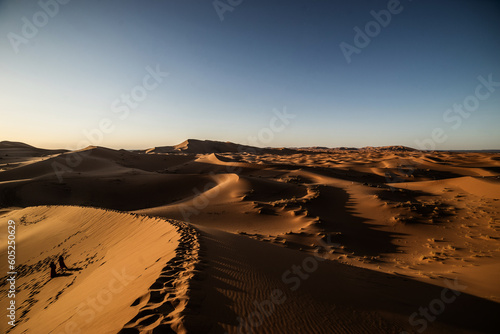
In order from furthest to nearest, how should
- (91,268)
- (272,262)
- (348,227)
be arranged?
1. (348,227)
2. (91,268)
3. (272,262)

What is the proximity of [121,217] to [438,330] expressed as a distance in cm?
1018

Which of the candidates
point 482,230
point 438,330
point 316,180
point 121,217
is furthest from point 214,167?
point 438,330

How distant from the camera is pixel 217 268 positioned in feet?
12.7

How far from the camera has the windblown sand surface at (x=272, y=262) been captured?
293cm

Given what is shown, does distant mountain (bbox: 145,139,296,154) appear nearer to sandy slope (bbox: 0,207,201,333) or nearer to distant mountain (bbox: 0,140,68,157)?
distant mountain (bbox: 0,140,68,157)

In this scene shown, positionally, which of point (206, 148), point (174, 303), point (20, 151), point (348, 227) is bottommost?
point (348, 227)

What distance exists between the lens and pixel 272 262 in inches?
188

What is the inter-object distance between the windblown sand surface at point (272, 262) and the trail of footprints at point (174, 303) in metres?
0.02

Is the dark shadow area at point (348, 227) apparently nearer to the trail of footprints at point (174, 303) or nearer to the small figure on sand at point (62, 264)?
the trail of footprints at point (174, 303)

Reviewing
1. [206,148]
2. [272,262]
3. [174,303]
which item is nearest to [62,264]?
[174,303]

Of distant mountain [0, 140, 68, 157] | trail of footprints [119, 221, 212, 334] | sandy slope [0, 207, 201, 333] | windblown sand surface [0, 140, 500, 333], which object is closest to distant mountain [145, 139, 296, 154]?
distant mountain [0, 140, 68, 157]

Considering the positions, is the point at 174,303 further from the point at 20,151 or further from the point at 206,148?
the point at 206,148

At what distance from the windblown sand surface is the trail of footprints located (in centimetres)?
2

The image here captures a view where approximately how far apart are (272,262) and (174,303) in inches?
101
